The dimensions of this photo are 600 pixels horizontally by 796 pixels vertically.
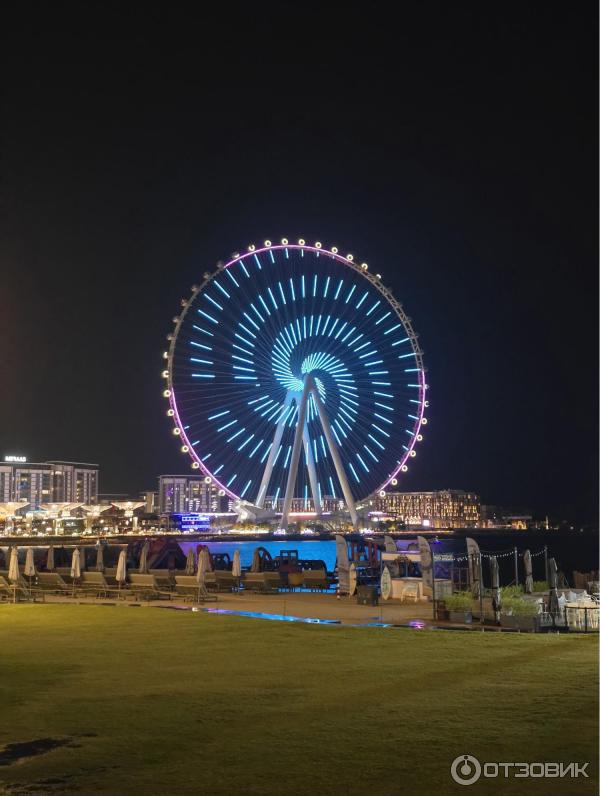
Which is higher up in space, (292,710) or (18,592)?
(292,710)

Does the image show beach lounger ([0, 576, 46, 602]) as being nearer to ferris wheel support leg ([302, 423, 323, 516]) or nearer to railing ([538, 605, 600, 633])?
railing ([538, 605, 600, 633])

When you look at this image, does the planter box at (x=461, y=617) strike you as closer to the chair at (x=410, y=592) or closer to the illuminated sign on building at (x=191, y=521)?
the chair at (x=410, y=592)

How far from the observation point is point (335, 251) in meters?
59.5

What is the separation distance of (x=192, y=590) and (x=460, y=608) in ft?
27.1

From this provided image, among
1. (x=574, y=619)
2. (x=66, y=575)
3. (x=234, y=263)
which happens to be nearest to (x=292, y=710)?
(x=574, y=619)

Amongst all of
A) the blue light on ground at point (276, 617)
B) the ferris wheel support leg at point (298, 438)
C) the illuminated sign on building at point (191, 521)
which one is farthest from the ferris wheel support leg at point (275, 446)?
the illuminated sign on building at point (191, 521)

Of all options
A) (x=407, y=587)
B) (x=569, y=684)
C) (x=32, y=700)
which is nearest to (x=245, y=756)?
(x=32, y=700)

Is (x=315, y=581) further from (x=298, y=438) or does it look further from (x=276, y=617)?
(x=298, y=438)

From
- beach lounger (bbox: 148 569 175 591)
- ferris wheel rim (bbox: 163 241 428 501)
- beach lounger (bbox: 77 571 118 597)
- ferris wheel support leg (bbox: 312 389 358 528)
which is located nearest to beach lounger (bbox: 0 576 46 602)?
beach lounger (bbox: 77 571 118 597)

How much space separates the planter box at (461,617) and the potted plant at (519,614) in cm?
62

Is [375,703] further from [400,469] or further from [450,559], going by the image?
[400,469]

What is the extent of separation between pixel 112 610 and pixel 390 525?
5213 inches

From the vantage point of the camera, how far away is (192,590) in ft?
78.6

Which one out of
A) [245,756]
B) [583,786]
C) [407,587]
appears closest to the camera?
[583,786]
